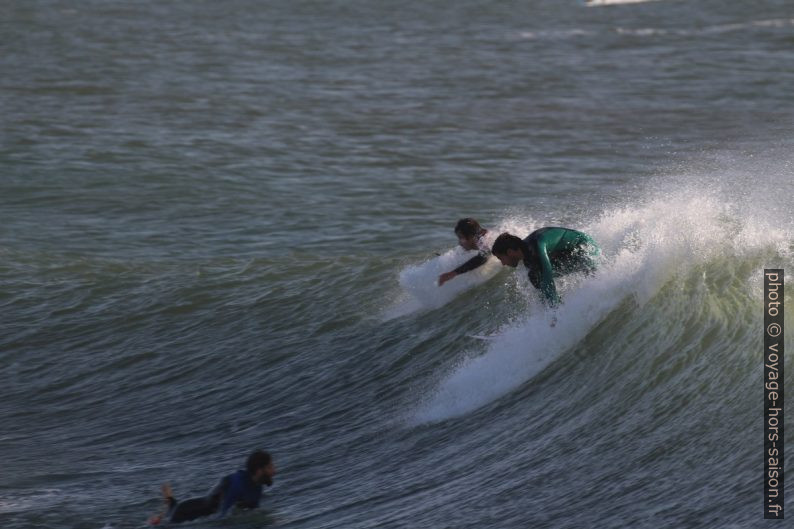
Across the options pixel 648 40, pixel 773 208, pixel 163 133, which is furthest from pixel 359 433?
pixel 648 40

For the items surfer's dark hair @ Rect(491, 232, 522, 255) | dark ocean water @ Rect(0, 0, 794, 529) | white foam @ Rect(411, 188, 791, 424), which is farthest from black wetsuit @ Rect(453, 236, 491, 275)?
surfer's dark hair @ Rect(491, 232, 522, 255)

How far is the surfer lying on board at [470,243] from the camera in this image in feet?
40.1

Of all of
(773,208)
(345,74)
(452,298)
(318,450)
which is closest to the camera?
(318,450)

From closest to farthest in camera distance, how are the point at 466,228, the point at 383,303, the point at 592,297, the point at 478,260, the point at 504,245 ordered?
the point at 504,245, the point at 592,297, the point at 466,228, the point at 478,260, the point at 383,303

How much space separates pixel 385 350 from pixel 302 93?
19193 mm

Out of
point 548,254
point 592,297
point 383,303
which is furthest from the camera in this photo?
point 383,303

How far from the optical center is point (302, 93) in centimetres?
3134

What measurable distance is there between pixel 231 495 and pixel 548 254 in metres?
3.24

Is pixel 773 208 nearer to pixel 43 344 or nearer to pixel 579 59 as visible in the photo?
pixel 43 344

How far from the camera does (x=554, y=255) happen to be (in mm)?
10867

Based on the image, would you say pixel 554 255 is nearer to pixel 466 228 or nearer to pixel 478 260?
pixel 466 228

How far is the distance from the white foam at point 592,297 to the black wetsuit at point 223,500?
2059mm

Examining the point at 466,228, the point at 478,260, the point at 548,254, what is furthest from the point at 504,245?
the point at 478,260

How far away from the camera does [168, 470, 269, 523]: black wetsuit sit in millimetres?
9234
